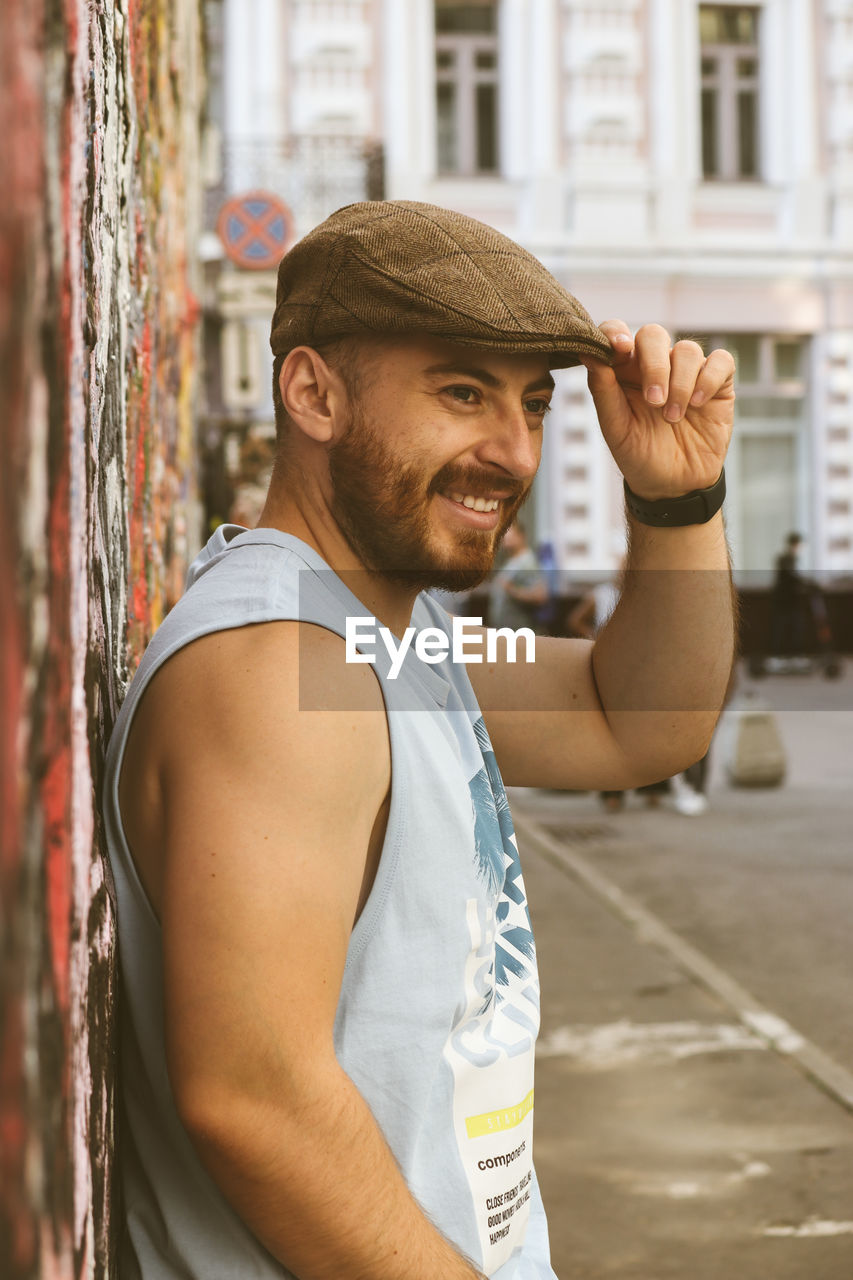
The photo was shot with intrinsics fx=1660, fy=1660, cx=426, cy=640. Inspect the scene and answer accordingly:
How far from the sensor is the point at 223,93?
66.3ft

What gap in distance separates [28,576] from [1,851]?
0.15 metres

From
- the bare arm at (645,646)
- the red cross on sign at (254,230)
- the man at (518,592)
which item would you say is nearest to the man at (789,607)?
the red cross on sign at (254,230)

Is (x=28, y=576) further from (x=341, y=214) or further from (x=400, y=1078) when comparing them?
(x=341, y=214)

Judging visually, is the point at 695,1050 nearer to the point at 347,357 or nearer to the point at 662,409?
the point at 662,409

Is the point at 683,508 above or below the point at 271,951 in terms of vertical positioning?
above

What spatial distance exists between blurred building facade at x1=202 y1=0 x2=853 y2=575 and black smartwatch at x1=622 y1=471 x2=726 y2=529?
58.8 feet

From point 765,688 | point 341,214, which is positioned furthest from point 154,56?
point 765,688

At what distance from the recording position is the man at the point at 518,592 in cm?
1162

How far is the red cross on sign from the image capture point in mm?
14305

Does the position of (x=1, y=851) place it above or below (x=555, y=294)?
below

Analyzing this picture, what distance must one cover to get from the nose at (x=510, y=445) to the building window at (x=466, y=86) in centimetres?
2012

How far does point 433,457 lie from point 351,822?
398 mm

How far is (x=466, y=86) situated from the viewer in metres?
20.9

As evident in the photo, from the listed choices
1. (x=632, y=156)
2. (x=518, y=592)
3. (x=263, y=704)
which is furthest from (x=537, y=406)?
(x=632, y=156)
